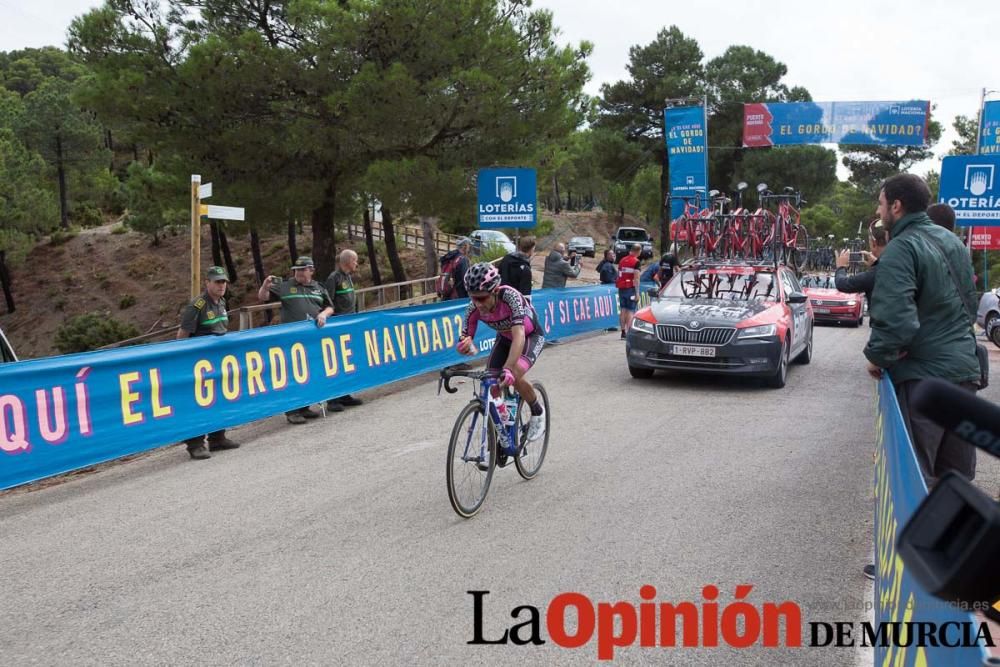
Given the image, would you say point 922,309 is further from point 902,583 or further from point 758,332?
point 758,332

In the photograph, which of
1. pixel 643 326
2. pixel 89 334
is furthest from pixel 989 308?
pixel 89 334

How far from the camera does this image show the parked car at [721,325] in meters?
10.8

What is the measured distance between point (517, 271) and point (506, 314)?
6.49 metres

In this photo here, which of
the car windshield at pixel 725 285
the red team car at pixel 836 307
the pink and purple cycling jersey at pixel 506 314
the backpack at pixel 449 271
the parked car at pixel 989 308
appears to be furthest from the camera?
the red team car at pixel 836 307

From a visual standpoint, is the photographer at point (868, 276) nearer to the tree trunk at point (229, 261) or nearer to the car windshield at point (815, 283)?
the car windshield at point (815, 283)

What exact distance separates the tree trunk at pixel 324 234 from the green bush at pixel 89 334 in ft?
52.4

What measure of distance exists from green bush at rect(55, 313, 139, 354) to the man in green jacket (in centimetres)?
3584

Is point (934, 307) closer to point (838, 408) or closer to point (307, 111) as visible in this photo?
point (838, 408)

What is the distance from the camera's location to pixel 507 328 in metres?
6.37

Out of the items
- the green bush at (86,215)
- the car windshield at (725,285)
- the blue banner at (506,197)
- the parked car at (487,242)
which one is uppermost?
the green bush at (86,215)

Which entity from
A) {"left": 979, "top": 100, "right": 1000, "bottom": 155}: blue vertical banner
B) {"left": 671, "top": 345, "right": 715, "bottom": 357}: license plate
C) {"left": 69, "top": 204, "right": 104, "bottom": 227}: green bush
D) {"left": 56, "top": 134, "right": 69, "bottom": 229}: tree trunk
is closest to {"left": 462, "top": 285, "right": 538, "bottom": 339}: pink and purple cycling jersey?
{"left": 671, "top": 345, "right": 715, "bottom": 357}: license plate

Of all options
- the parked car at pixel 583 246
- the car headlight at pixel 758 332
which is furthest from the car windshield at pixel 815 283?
the parked car at pixel 583 246

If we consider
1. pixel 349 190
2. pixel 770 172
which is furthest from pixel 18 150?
pixel 770 172

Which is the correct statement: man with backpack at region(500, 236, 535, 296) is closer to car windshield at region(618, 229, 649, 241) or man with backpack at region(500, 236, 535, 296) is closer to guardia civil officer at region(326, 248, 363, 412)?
guardia civil officer at region(326, 248, 363, 412)
